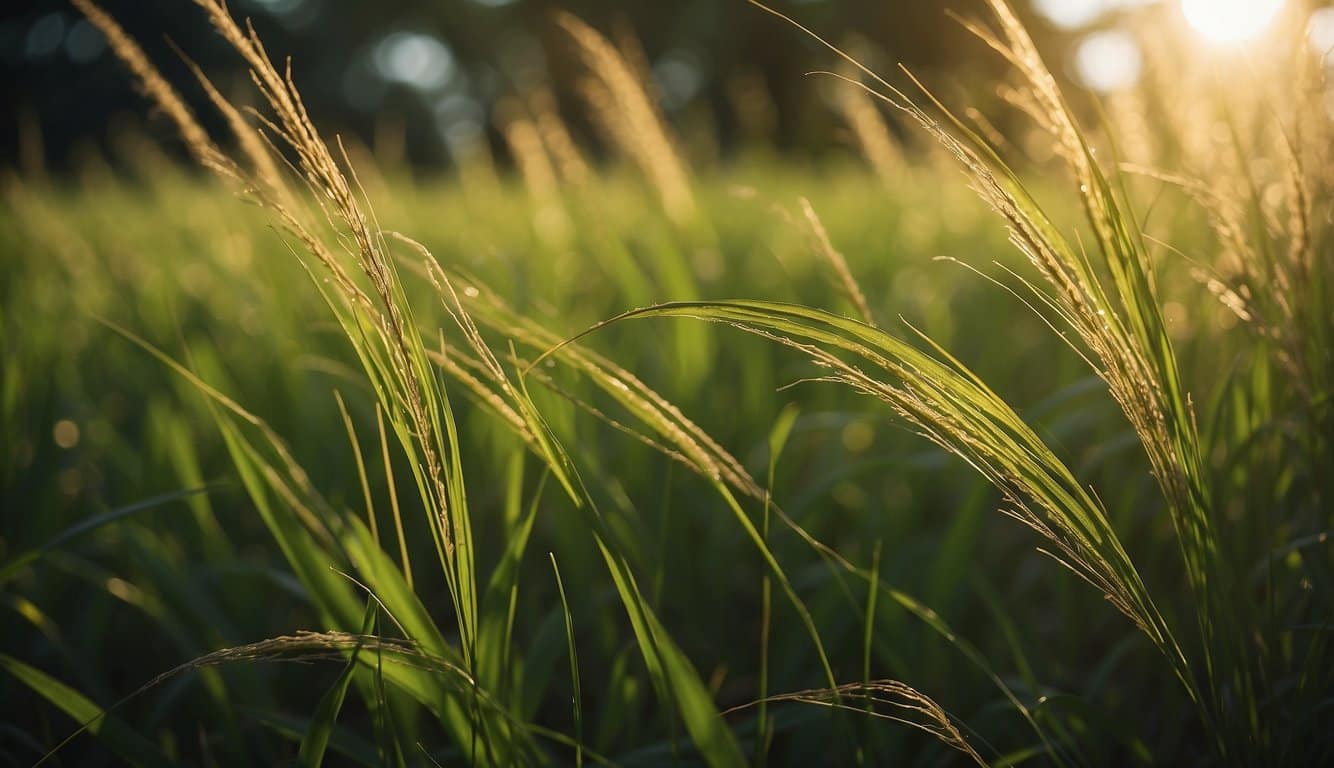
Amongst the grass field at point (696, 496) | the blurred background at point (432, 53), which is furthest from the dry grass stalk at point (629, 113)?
the blurred background at point (432, 53)

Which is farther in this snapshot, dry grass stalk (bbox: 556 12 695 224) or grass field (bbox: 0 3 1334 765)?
dry grass stalk (bbox: 556 12 695 224)

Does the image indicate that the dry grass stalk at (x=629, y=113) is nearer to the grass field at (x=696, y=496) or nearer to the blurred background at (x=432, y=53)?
the grass field at (x=696, y=496)

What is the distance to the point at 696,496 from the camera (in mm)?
1461

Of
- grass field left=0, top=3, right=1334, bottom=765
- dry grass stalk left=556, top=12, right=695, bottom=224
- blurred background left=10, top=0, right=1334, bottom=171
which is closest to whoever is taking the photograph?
grass field left=0, top=3, right=1334, bottom=765

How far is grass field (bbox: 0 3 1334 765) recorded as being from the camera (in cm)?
71

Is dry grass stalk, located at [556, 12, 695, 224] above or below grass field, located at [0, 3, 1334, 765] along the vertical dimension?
above

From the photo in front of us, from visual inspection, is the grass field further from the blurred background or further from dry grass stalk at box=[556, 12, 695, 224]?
the blurred background

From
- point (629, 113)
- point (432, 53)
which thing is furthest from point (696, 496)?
point (432, 53)

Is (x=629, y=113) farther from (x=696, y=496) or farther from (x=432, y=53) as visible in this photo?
(x=432, y=53)

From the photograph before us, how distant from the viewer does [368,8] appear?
2956 cm

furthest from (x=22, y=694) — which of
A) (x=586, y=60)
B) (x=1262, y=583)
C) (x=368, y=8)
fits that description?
(x=368, y=8)

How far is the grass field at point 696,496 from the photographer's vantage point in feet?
2.33

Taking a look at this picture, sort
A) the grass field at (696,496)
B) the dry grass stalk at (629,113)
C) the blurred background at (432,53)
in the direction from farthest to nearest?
the blurred background at (432,53) < the dry grass stalk at (629,113) < the grass field at (696,496)

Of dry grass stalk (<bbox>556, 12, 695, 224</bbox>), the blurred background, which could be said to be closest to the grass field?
dry grass stalk (<bbox>556, 12, 695, 224</bbox>)
